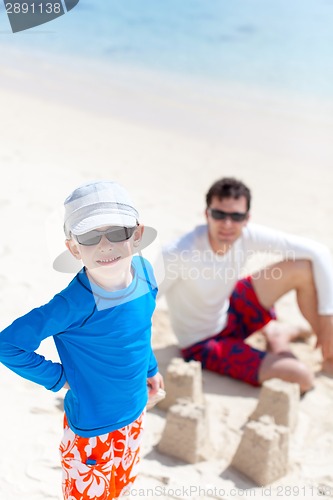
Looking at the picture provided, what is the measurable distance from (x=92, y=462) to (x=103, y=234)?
0.66 m

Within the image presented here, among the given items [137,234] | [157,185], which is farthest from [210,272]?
[157,185]

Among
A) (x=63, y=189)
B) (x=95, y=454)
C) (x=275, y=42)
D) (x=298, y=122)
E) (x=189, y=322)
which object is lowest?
(x=275, y=42)

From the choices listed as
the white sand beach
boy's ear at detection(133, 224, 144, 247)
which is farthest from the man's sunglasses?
boy's ear at detection(133, 224, 144, 247)

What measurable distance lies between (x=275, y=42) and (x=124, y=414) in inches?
539

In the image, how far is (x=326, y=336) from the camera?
10.6 ft

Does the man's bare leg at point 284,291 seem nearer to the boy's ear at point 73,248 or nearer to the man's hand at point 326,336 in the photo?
the man's hand at point 326,336

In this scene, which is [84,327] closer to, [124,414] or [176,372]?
[124,414]

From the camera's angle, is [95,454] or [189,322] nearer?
[95,454]

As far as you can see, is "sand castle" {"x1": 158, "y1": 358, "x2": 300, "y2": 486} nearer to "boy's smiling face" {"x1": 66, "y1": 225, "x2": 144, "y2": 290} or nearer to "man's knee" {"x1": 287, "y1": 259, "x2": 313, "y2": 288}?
"man's knee" {"x1": 287, "y1": 259, "x2": 313, "y2": 288}

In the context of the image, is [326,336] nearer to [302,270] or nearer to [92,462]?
[302,270]

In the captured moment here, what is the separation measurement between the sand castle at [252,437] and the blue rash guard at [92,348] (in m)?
0.74

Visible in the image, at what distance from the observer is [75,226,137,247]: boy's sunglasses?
172 cm

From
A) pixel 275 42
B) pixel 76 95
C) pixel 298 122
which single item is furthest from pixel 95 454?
pixel 275 42

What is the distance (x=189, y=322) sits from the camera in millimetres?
3307
